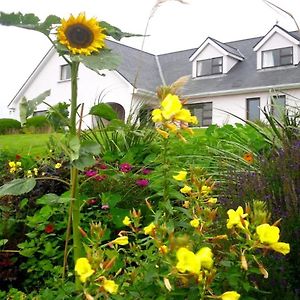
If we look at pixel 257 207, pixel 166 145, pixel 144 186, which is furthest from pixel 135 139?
pixel 257 207

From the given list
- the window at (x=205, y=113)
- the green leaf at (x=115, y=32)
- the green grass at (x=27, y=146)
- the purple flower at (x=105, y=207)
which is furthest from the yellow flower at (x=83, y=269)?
the window at (x=205, y=113)

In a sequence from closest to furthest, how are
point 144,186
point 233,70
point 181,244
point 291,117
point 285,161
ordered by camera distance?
point 181,244 → point 285,161 → point 144,186 → point 291,117 → point 233,70

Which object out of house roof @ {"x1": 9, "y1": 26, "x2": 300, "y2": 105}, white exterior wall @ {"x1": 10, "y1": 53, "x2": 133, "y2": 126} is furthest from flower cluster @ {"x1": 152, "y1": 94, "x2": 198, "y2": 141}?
white exterior wall @ {"x1": 10, "y1": 53, "x2": 133, "y2": 126}

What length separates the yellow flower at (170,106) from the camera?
1591 millimetres

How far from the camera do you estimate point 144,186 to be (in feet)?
11.0

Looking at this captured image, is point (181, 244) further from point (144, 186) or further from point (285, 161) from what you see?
point (144, 186)

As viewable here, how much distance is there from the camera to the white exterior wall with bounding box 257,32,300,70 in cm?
2162

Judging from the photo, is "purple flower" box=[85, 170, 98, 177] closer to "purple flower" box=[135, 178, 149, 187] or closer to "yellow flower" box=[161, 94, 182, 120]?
"purple flower" box=[135, 178, 149, 187]

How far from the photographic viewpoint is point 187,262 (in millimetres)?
1243

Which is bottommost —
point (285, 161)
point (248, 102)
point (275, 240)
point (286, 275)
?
point (286, 275)

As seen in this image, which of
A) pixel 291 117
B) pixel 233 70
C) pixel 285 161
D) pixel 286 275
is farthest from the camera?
pixel 233 70

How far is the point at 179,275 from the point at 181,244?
102 mm

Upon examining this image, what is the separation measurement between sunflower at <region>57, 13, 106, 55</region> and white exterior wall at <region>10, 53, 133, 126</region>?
64.5 feet

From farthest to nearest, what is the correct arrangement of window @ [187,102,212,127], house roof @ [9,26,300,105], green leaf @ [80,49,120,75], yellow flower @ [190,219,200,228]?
window @ [187,102,212,127] < house roof @ [9,26,300,105] < green leaf @ [80,49,120,75] < yellow flower @ [190,219,200,228]
